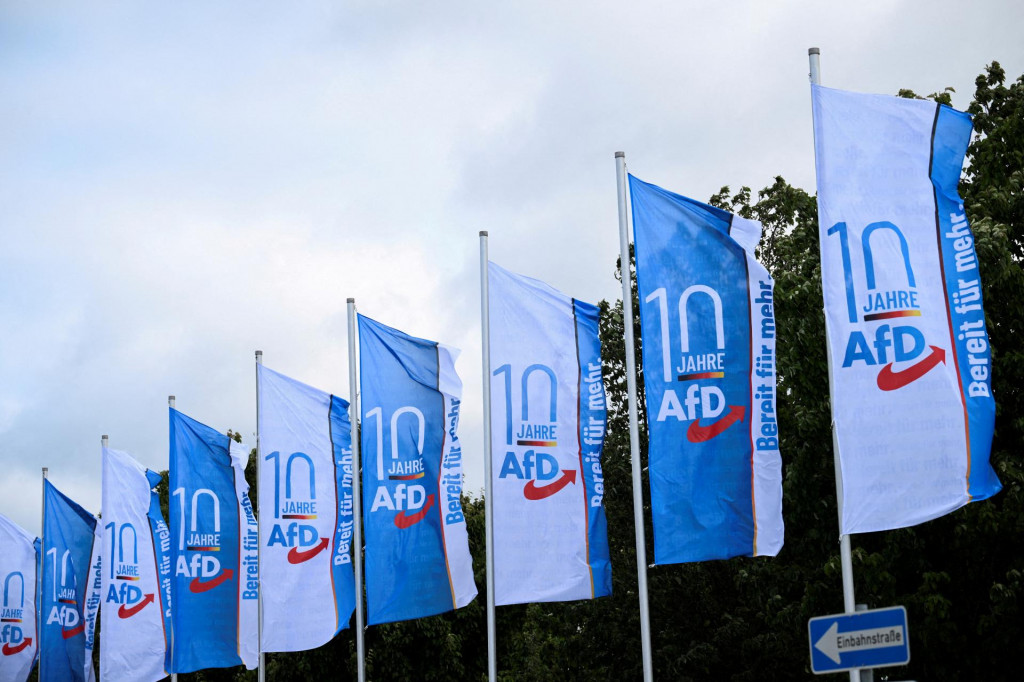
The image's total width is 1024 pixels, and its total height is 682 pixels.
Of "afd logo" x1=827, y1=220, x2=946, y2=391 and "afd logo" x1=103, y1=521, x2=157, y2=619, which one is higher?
"afd logo" x1=827, y1=220, x2=946, y2=391

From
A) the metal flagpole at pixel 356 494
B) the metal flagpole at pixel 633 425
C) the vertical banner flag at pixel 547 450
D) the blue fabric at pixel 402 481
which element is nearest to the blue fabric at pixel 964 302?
the metal flagpole at pixel 633 425

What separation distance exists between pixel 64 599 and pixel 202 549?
950 centimetres

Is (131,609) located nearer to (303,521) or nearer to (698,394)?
(303,521)

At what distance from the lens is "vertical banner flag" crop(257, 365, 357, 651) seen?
78.4 ft

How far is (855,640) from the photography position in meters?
9.06

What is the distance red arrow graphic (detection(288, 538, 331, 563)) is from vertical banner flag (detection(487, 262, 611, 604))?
18.6ft

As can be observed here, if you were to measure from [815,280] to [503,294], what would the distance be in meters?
5.90

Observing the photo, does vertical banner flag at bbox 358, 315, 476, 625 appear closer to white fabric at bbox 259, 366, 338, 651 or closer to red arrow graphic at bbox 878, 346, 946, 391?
white fabric at bbox 259, 366, 338, 651

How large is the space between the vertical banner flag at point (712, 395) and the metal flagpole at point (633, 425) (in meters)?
1.64

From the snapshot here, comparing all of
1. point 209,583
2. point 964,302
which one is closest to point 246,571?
point 209,583

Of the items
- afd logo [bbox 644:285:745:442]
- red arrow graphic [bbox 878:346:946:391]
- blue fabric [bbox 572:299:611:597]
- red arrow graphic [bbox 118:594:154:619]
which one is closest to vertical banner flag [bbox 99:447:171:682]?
red arrow graphic [bbox 118:594:154:619]

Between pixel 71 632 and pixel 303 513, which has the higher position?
pixel 303 513

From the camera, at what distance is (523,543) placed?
1927 cm

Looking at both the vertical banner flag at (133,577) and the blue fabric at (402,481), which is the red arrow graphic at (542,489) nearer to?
the blue fabric at (402,481)
